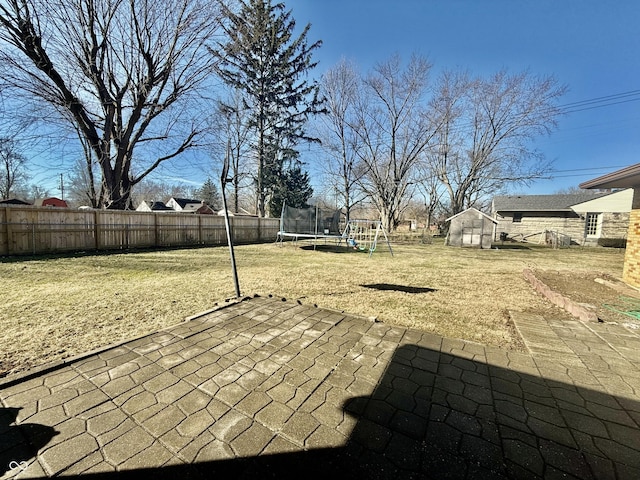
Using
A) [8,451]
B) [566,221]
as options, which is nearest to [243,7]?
[8,451]

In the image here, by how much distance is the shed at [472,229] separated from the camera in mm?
15023

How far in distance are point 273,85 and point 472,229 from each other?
53.5ft

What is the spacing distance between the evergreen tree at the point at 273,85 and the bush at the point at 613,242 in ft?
67.9

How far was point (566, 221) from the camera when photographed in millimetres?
18609

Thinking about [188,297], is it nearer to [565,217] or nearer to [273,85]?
[273,85]

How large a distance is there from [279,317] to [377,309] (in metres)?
1.39

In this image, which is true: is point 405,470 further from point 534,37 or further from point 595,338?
point 534,37

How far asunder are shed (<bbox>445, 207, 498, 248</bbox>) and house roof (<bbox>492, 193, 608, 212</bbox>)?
813 cm

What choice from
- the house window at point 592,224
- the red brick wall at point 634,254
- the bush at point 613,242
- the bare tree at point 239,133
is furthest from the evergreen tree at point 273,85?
the bush at point 613,242

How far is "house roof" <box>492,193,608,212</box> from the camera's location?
19.5m

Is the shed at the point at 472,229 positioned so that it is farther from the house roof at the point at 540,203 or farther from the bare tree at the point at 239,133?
the bare tree at the point at 239,133

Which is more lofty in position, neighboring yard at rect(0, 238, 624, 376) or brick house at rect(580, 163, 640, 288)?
brick house at rect(580, 163, 640, 288)

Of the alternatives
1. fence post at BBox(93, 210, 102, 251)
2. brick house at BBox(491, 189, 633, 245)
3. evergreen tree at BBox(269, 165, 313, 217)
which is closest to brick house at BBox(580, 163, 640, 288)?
fence post at BBox(93, 210, 102, 251)

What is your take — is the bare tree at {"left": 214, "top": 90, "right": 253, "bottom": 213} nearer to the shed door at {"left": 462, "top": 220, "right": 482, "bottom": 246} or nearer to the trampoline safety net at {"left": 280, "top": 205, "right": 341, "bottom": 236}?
the trampoline safety net at {"left": 280, "top": 205, "right": 341, "bottom": 236}
